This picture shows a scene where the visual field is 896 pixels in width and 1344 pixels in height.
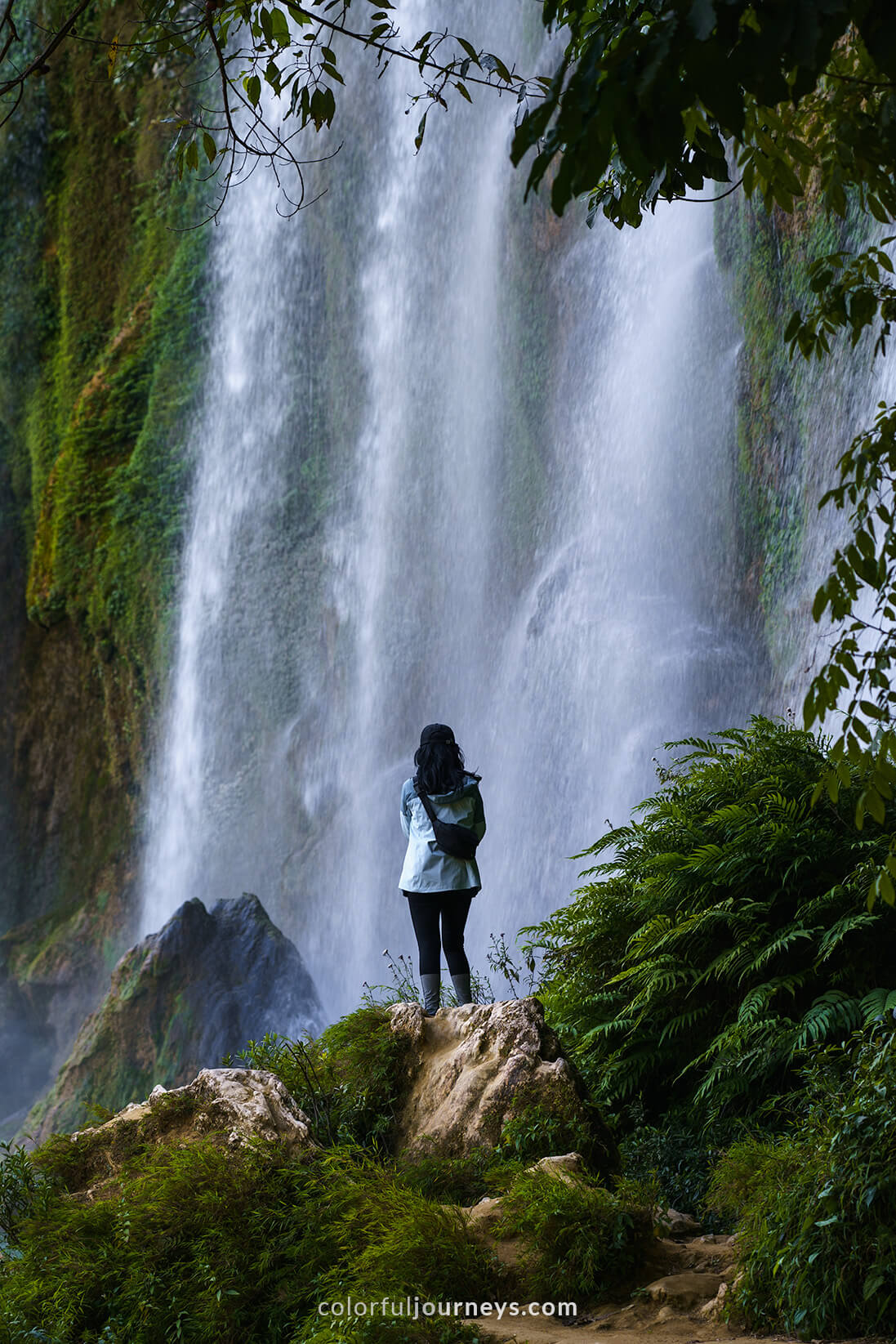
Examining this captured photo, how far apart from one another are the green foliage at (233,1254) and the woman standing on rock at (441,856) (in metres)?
1.98

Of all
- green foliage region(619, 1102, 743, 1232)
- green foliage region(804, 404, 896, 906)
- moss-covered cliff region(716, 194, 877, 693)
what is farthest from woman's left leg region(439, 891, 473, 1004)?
moss-covered cliff region(716, 194, 877, 693)

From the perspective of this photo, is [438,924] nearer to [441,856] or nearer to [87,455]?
[441,856]

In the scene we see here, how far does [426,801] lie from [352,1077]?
1.52 meters

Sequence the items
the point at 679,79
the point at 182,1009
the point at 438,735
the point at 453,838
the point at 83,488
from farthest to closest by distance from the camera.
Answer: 1. the point at 83,488
2. the point at 182,1009
3. the point at 438,735
4. the point at 453,838
5. the point at 679,79

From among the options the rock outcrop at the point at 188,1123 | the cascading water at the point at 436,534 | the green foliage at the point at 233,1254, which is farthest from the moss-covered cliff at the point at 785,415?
the green foliage at the point at 233,1254

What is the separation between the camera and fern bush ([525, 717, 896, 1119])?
4.49 meters

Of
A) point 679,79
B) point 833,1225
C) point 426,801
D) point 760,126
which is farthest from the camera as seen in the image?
point 426,801

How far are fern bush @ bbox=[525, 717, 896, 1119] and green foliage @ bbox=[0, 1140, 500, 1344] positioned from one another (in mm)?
1546

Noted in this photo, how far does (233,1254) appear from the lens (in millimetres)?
3465

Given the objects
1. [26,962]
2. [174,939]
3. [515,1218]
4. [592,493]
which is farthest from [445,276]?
[515,1218]

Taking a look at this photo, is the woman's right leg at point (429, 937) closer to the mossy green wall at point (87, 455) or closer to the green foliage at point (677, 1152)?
the green foliage at point (677, 1152)

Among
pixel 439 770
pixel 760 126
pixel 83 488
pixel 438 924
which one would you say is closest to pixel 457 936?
pixel 438 924

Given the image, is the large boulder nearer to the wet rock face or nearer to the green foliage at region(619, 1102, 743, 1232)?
the green foliage at region(619, 1102, 743, 1232)

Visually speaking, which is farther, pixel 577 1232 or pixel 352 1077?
pixel 352 1077
